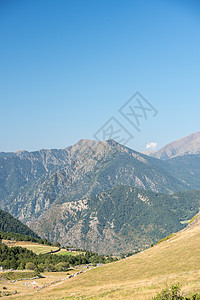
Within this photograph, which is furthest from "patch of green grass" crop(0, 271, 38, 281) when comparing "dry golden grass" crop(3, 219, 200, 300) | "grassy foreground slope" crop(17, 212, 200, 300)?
"grassy foreground slope" crop(17, 212, 200, 300)

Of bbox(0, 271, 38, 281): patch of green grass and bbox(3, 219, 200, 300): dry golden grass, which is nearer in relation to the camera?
bbox(3, 219, 200, 300): dry golden grass

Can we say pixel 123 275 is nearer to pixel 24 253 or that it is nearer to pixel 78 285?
pixel 78 285

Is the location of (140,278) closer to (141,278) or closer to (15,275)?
(141,278)

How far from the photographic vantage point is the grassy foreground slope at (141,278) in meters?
37.0

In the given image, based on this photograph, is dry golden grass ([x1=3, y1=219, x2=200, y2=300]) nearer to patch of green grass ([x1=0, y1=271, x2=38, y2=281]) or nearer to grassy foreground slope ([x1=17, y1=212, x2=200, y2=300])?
grassy foreground slope ([x1=17, y1=212, x2=200, y2=300])

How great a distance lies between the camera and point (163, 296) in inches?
1069

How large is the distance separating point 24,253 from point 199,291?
138401 millimetres

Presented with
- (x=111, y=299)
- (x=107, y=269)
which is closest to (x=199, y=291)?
(x=111, y=299)

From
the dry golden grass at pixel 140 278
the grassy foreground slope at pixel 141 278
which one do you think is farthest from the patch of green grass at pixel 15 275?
the grassy foreground slope at pixel 141 278

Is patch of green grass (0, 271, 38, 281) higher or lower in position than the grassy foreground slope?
higher

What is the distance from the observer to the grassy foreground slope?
36969 mm

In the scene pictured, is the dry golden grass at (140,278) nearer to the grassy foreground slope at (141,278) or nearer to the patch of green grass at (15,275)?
the grassy foreground slope at (141,278)

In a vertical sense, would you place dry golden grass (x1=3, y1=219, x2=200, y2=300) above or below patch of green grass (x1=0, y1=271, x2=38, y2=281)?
below

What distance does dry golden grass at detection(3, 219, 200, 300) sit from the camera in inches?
1455
